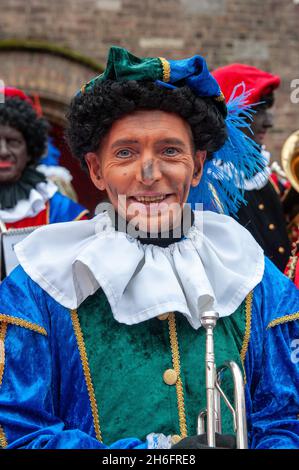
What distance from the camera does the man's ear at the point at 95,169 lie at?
3037mm

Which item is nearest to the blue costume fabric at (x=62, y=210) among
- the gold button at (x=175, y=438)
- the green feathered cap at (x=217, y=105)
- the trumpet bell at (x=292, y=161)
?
the trumpet bell at (x=292, y=161)

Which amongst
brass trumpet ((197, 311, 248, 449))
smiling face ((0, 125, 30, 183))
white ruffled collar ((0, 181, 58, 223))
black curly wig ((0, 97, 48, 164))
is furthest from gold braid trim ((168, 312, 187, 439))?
black curly wig ((0, 97, 48, 164))

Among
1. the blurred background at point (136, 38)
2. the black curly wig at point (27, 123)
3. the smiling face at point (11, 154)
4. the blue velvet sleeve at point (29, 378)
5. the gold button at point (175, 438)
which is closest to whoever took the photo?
the blue velvet sleeve at point (29, 378)

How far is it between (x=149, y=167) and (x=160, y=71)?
0.97 ft

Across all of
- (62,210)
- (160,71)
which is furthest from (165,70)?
(62,210)

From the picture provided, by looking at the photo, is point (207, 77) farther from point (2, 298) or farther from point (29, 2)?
point (29, 2)

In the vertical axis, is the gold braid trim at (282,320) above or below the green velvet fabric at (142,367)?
above

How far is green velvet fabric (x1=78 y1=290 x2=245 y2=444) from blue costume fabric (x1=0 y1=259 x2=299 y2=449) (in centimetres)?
4

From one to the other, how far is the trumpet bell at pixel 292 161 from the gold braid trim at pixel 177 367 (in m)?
2.84

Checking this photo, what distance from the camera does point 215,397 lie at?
2543mm

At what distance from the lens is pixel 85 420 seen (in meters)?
2.76

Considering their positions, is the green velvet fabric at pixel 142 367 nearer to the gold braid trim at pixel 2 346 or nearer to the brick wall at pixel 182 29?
the gold braid trim at pixel 2 346

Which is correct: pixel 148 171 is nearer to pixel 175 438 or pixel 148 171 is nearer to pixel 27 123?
pixel 175 438

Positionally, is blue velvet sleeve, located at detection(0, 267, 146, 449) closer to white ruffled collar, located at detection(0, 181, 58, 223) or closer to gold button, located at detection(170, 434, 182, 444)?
gold button, located at detection(170, 434, 182, 444)
